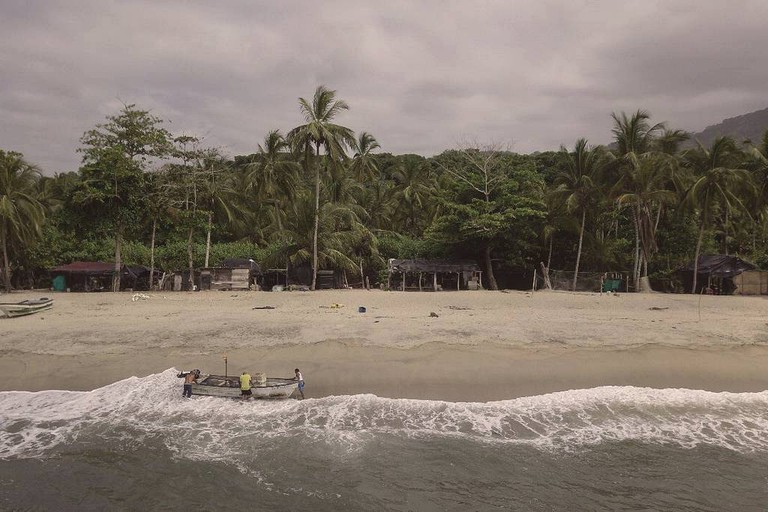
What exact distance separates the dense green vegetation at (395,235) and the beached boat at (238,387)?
19.8 metres

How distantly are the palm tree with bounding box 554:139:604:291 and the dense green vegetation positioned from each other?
0.30 ft

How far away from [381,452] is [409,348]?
5.30 metres

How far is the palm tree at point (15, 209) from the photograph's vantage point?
29.9 m

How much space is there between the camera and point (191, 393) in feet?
41.4

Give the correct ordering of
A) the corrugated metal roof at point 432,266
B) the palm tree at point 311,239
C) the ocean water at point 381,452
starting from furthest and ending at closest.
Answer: the corrugated metal roof at point 432,266 < the palm tree at point 311,239 < the ocean water at point 381,452

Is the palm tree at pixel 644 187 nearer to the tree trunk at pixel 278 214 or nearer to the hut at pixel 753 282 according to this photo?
the hut at pixel 753 282

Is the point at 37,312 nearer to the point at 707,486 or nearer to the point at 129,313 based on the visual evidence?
the point at 129,313

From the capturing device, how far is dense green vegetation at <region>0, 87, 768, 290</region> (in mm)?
31047

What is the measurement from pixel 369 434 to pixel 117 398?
22.5 feet

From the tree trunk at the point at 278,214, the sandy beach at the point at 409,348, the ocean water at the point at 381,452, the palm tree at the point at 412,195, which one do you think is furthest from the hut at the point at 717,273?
the tree trunk at the point at 278,214

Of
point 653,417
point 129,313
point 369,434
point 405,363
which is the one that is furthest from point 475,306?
point 129,313

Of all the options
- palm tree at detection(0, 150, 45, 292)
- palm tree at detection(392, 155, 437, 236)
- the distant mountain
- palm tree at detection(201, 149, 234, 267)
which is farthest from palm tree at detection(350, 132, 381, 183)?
the distant mountain

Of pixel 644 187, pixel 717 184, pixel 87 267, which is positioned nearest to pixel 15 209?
pixel 87 267

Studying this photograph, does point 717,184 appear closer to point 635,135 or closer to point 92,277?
point 635,135
